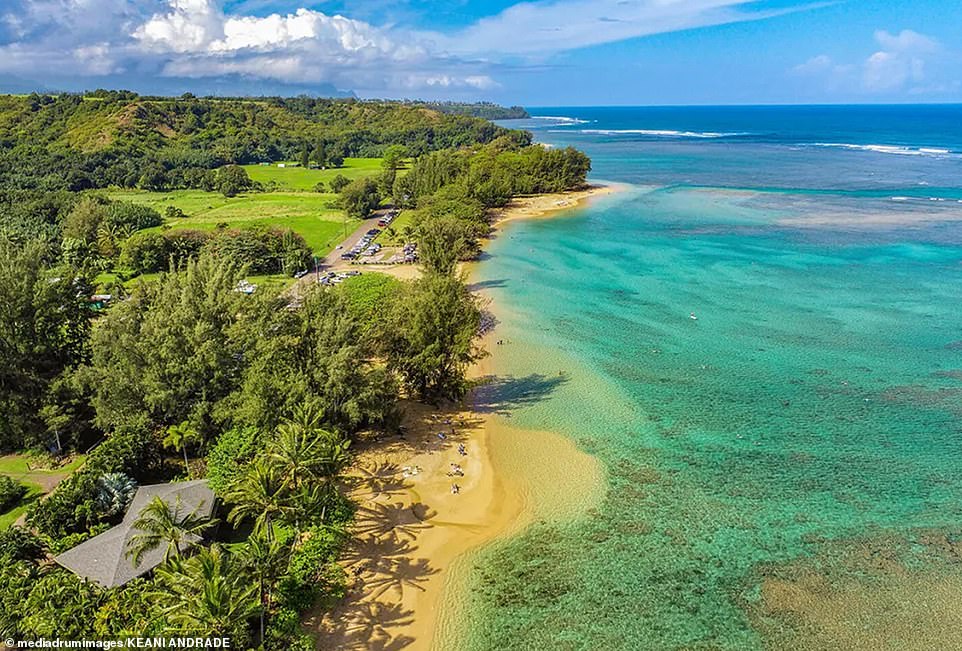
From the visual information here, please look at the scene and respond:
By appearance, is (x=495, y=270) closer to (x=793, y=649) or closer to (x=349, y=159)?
(x=793, y=649)

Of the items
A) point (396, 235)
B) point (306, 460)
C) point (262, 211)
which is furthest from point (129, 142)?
point (306, 460)

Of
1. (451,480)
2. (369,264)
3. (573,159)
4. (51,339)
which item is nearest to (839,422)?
(451,480)

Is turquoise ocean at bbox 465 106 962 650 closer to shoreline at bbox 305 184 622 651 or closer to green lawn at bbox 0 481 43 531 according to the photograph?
shoreline at bbox 305 184 622 651

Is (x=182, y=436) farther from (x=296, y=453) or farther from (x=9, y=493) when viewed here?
(x=296, y=453)

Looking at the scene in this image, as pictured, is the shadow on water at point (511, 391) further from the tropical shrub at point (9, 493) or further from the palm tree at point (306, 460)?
the tropical shrub at point (9, 493)

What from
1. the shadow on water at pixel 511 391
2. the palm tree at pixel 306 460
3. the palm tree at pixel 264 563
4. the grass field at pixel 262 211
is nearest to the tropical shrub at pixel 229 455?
the palm tree at pixel 306 460
